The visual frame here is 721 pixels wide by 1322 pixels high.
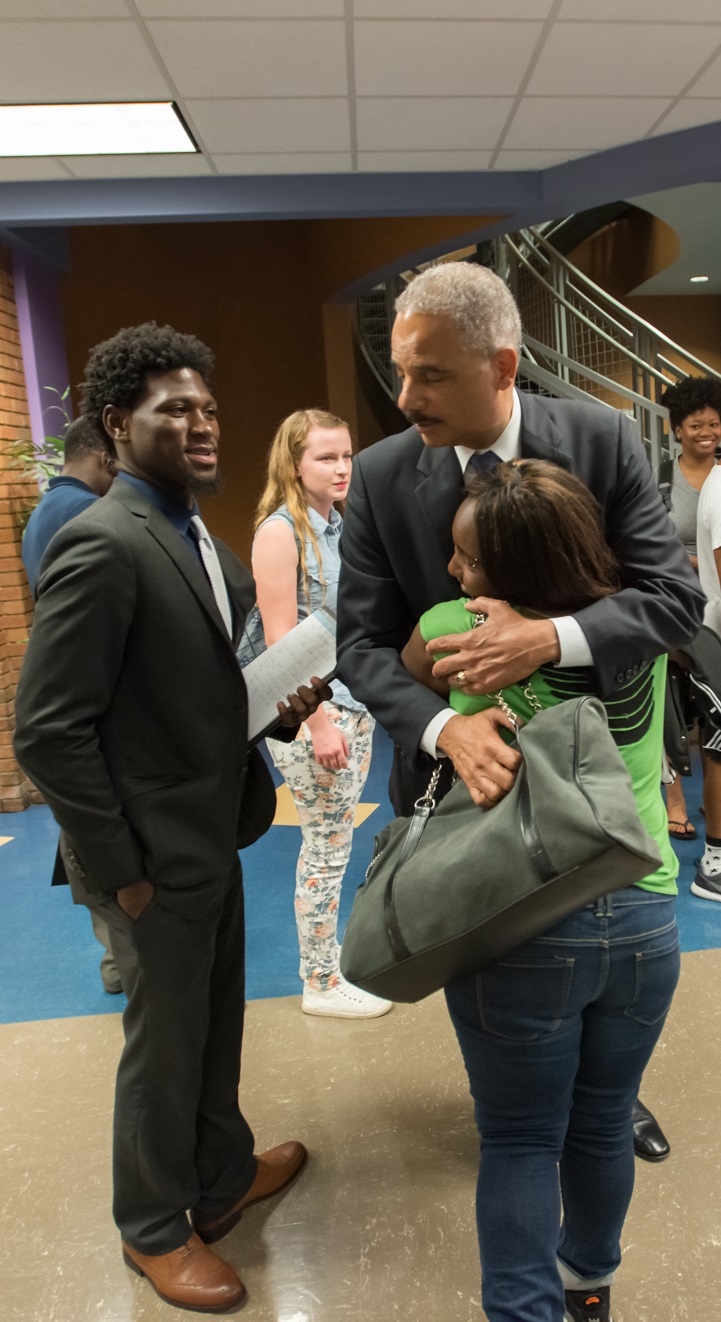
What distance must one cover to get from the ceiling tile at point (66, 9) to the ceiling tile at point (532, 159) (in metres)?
2.37

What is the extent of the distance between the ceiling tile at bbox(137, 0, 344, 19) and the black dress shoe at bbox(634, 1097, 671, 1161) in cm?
372

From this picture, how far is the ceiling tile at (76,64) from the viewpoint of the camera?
3.41m

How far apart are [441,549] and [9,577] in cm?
445

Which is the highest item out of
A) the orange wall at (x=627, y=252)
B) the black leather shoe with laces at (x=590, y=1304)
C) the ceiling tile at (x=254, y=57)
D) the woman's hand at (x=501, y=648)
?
the orange wall at (x=627, y=252)

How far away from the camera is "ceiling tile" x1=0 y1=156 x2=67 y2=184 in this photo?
4609 mm

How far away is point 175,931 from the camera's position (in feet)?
5.10

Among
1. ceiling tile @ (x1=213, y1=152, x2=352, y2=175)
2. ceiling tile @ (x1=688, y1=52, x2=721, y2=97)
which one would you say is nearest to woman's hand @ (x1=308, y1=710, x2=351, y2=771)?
ceiling tile @ (x1=688, y1=52, x2=721, y2=97)

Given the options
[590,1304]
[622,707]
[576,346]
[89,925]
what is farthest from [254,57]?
[576,346]

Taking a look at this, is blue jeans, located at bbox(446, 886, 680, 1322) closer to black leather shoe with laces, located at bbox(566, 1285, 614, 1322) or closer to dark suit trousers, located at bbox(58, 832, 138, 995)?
black leather shoe with laces, located at bbox(566, 1285, 614, 1322)

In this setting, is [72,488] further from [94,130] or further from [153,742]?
[94,130]

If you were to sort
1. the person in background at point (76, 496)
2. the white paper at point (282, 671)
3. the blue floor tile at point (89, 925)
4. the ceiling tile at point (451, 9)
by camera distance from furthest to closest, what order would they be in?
the ceiling tile at point (451, 9) < the blue floor tile at point (89, 925) < the person in background at point (76, 496) < the white paper at point (282, 671)

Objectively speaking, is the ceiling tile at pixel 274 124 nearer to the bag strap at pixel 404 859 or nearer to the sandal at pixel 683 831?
the sandal at pixel 683 831

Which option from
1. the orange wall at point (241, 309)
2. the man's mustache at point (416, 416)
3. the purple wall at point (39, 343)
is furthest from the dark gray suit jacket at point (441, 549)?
the orange wall at point (241, 309)

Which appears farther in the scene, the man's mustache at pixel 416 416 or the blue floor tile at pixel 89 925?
the blue floor tile at pixel 89 925
